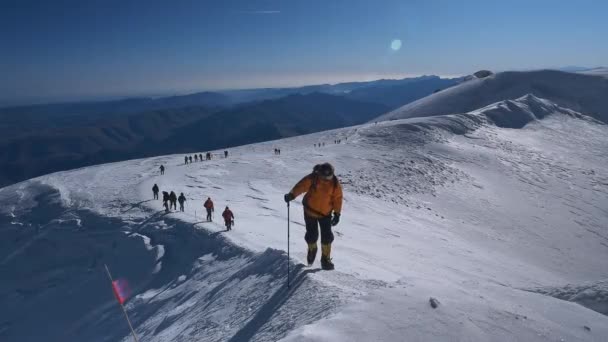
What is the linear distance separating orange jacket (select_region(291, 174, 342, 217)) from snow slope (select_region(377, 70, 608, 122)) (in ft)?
373

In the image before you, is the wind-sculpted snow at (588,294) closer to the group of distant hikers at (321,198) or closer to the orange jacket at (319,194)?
the group of distant hikers at (321,198)

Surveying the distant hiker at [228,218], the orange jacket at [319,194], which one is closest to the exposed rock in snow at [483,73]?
the distant hiker at [228,218]

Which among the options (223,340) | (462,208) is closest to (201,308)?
(223,340)

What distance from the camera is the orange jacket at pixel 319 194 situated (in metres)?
8.06

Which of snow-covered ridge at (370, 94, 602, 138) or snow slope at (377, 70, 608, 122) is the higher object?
snow slope at (377, 70, 608, 122)

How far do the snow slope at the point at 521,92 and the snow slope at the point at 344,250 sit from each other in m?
68.7

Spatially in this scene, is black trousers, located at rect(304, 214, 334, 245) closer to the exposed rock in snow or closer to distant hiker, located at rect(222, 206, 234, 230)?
distant hiker, located at rect(222, 206, 234, 230)

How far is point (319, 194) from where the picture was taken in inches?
317

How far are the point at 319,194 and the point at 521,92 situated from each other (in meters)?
133

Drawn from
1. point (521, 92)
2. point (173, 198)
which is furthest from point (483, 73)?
point (173, 198)

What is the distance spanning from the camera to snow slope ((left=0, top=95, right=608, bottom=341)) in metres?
6.48

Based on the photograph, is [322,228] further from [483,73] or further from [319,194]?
[483,73]

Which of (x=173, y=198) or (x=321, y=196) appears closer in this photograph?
(x=321, y=196)

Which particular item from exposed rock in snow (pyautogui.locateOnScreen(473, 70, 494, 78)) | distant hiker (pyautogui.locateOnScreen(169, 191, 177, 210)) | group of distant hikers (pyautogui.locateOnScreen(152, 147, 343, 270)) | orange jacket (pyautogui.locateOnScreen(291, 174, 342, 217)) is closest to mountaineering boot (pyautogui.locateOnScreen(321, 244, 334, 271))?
group of distant hikers (pyautogui.locateOnScreen(152, 147, 343, 270))
